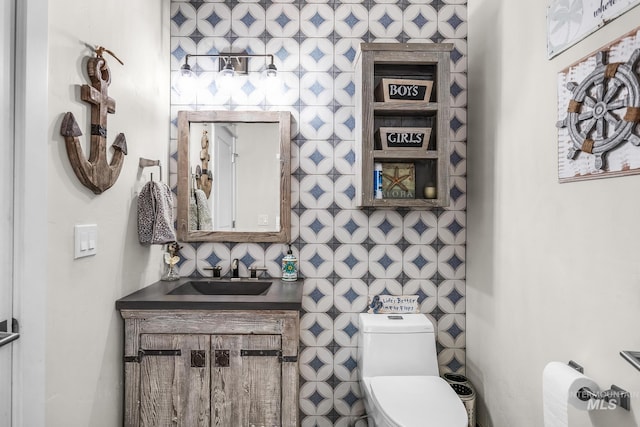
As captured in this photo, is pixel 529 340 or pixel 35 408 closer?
pixel 35 408

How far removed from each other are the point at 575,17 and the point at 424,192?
3.56 feet

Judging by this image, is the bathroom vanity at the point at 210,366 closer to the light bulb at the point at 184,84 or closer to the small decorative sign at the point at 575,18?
the light bulb at the point at 184,84

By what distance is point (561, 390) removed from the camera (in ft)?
4.25

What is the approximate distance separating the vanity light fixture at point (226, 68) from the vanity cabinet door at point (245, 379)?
139 cm

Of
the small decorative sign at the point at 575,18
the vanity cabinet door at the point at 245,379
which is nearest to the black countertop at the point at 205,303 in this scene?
the vanity cabinet door at the point at 245,379

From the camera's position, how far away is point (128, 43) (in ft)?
6.23

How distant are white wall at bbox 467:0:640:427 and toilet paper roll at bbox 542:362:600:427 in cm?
7

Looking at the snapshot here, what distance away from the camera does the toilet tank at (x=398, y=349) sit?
2.11 metres

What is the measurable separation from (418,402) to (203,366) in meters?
0.93

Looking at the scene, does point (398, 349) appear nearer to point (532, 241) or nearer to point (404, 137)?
point (532, 241)

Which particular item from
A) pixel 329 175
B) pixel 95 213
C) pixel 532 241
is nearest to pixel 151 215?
pixel 95 213

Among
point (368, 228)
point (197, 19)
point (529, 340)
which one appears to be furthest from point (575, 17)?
point (197, 19)

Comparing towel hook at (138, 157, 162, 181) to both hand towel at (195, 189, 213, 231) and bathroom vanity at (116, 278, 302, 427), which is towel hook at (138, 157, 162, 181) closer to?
hand towel at (195, 189, 213, 231)

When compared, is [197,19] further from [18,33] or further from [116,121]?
[18,33]
